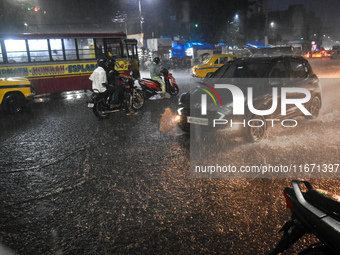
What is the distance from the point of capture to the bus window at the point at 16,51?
1251 cm

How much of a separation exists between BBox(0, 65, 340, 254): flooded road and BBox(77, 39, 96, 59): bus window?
335 inches

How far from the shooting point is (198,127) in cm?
600

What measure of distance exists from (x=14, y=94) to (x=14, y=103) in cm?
36

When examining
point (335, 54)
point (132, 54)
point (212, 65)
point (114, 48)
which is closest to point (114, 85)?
point (114, 48)

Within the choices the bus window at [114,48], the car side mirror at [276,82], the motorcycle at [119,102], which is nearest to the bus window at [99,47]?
the bus window at [114,48]

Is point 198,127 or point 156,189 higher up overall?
point 198,127

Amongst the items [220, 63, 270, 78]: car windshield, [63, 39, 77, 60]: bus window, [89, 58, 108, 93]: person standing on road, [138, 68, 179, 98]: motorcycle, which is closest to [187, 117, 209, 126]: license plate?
[220, 63, 270, 78]: car windshield

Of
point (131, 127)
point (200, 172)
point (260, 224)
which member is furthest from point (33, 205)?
point (131, 127)

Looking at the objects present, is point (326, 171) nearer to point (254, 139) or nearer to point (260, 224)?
point (254, 139)

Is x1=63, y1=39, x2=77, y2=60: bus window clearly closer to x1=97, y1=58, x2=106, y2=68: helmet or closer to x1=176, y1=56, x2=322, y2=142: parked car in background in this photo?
x1=97, y1=58, x2=106, y2=68: helmet

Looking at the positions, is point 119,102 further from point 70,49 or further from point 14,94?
point 70,49

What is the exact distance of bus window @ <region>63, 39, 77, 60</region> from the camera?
13.8 meters

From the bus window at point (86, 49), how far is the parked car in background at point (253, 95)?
970 cm

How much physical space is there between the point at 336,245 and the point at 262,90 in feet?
15.1
